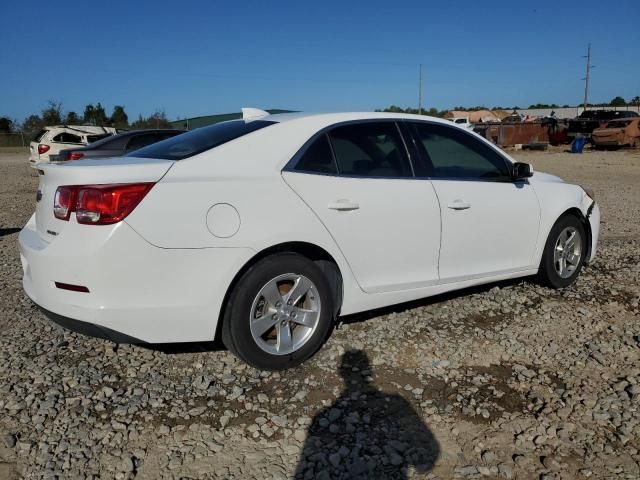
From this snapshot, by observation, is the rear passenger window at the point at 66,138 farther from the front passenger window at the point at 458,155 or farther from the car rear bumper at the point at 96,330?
the car rear bumper at the point at 96,330

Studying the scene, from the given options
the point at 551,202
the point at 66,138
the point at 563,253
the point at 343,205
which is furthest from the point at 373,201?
the point at 66,138

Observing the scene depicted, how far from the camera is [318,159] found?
3.70 m

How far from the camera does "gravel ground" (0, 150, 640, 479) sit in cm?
266

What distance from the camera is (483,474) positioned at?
2576mm

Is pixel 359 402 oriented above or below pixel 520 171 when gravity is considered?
below

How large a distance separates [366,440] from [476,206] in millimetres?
2164


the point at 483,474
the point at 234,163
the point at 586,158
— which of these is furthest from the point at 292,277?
the point at 586,158

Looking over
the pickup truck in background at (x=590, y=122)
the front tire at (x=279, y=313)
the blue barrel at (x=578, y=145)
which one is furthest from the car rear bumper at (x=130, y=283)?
the pickup truck in background at (x=590, y=122)

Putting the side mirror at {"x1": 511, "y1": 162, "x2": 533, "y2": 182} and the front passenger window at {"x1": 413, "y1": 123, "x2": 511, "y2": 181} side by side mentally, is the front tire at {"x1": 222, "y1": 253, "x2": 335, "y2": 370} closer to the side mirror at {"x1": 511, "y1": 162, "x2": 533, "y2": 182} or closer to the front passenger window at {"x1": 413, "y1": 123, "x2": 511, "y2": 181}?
the front passenger window at {"x1": 413, "y1": 123, "x2": 511, "y2": 181}

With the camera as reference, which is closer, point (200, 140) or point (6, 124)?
Answer: point (200, 140)

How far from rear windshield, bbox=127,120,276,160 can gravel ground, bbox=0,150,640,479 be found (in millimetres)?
1334

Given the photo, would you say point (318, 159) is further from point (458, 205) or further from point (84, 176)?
point (84, 176)

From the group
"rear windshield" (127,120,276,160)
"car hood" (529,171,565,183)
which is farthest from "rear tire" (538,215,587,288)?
"rear windshield" (127,120,276,160)

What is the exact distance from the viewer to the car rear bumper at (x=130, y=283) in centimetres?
299
